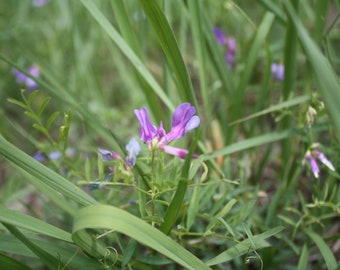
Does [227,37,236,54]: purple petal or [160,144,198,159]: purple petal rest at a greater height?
[160,144,198,159]: purple petal

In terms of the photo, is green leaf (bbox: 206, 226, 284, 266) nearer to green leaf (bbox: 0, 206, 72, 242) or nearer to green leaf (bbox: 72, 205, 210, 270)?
green leaf (bbox: 72, 205, 210, 270)

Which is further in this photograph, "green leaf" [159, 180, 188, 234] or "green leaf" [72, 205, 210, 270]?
"green leaf" [159, 180, 188, 234]

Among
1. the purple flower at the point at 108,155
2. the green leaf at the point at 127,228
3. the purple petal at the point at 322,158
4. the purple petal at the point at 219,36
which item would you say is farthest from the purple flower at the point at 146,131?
the purple petal at the point at 219,36

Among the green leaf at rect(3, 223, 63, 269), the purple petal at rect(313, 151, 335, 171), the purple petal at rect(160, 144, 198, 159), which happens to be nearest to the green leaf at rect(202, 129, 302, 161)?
the purple petal at rect(313, 151, 335, 171)

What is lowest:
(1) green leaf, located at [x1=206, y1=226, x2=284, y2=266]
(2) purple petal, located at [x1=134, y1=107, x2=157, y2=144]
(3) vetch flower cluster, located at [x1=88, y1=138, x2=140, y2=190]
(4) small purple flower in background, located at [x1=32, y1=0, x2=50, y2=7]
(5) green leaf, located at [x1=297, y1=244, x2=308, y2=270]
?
(5) green leaf, located at [x1=297, y1=244, x2=308, y2=270]

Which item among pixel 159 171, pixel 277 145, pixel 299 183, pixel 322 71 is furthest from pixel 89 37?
pixel 322 71

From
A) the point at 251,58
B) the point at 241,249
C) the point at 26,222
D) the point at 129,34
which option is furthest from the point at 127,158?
the point at 251,58
